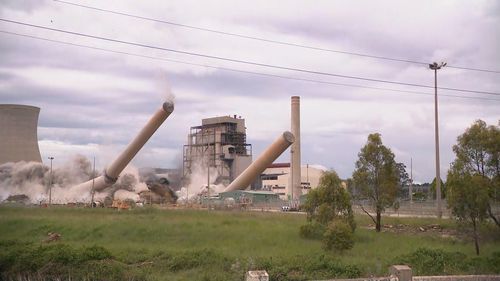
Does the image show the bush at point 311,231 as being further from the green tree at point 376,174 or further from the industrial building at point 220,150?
the industrial building at point 220,150

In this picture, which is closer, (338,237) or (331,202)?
(338,237)

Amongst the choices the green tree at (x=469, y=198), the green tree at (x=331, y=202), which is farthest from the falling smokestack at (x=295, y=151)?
the green tree at (x=469, y=198)

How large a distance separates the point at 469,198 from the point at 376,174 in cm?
807

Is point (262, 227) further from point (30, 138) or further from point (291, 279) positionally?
point (30, 138)

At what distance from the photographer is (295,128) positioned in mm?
68438

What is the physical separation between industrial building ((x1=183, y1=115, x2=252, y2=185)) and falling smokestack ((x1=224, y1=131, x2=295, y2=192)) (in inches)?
792

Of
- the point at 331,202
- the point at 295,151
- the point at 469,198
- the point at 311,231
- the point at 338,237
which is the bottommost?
the point at 311,231

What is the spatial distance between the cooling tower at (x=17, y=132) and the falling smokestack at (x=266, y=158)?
25.4 meters

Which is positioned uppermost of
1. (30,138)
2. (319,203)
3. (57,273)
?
(30,138)

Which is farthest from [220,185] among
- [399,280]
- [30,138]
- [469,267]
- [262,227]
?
[399,280]

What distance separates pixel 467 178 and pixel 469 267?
3907mm

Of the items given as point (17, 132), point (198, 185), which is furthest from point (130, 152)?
point (198, 185)

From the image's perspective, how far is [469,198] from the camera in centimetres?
1789

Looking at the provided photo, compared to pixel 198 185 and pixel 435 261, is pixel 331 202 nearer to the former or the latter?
pixel 435 261
